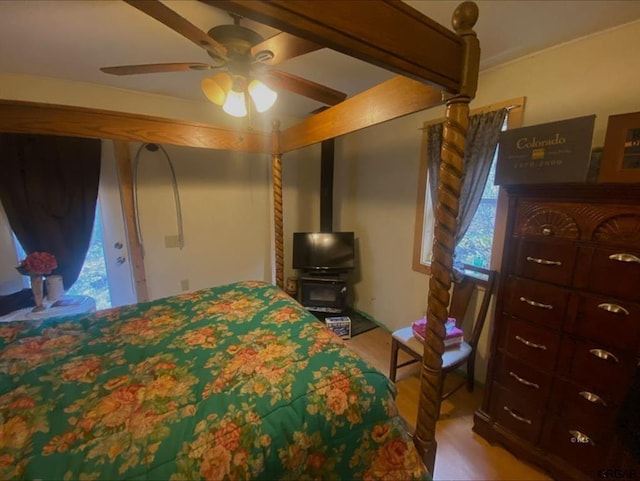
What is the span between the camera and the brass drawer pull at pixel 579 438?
1.33 m

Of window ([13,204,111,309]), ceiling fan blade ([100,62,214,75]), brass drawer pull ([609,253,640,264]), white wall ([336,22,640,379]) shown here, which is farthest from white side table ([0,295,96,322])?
brass drawer pull ([609,253,640,264])

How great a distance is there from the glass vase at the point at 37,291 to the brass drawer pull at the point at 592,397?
11.5ft

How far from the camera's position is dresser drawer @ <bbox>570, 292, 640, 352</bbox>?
1170 mm

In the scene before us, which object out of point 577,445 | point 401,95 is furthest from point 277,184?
point 577,445

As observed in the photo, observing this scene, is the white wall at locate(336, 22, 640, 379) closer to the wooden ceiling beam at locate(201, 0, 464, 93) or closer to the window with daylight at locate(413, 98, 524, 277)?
the window with daylight at locate(413, 98, 524, 277)

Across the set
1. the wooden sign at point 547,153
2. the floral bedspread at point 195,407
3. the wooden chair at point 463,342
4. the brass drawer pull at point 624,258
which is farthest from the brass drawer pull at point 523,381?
the wooden sign at point 547,153

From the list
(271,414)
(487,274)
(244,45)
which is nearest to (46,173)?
(244,45)

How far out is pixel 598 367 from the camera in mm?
1271

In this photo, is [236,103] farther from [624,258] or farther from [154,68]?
[624,258]

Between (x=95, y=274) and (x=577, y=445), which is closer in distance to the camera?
(x=577, y=445)

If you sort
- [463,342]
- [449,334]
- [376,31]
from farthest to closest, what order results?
1. [463,342]
2. [449,334]
3. [376,31]

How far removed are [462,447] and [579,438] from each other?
0.59 m

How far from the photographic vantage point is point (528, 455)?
1527 mm

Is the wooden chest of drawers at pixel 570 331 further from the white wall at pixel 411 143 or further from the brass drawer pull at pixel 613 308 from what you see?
the white wall at pixel 411 143
